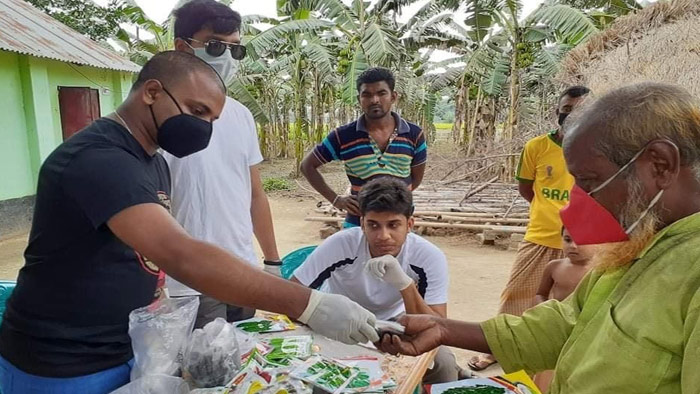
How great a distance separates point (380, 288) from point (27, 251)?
1597mm

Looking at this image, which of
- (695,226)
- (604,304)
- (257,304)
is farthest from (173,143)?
(695,226)

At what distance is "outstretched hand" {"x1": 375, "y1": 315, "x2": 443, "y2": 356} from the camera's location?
1.68 m

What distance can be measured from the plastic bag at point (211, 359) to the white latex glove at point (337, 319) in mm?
264

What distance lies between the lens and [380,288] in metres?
2.54

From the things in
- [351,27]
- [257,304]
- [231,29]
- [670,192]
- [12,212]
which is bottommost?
[12,212]

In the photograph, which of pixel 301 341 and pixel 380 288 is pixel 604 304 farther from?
pixel 380 288

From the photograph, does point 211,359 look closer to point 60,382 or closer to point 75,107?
point 60,382

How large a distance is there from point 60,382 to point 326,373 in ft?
2.56

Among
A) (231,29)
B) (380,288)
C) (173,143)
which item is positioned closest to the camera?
(173,143)

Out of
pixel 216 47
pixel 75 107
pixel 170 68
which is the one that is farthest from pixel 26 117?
pixel 170 68

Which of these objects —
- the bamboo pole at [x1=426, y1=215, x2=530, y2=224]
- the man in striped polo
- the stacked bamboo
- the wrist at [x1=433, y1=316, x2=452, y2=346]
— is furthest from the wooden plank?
the bamboo pole at [x1=426, y1=215, x2=530, y2=224]

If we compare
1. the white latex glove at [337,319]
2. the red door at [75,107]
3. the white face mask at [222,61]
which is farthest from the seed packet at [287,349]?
the red door at [75,107]

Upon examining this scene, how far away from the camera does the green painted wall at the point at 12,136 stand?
740cm

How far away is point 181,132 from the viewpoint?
5.23 ft
